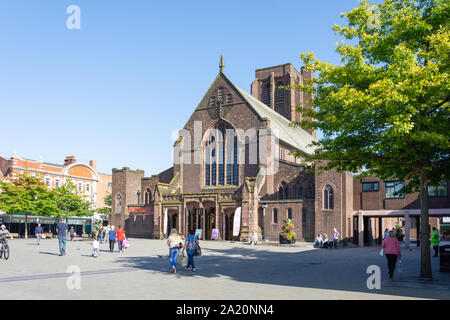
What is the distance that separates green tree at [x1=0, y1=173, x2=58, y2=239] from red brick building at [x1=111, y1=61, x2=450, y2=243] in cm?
826

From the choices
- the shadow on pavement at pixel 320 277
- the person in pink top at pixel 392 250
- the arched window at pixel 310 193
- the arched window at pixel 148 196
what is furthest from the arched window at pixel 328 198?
the arched window at pixel 148 196

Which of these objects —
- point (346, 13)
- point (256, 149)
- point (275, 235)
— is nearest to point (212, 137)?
point (256, 149)

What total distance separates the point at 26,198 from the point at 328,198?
32.3m

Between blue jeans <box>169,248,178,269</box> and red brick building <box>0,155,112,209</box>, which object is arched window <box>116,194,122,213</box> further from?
blue jeans <box>169,248,178,269</box>

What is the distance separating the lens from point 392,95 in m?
12.6

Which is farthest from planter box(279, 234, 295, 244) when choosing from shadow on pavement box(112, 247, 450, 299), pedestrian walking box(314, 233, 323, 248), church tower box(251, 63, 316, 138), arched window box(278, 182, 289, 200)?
church tower box(251, 63, 316, 138)

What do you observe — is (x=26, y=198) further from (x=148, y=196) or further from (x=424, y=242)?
(x=424, y=242)

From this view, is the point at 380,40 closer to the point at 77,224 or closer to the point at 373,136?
the point at 373,136

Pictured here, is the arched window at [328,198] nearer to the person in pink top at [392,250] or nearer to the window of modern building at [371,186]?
the window of modern building at [371,186]

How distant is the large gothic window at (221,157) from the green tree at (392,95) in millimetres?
27279

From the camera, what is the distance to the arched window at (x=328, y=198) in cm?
3622

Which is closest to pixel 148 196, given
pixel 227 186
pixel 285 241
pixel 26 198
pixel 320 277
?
pixel 227 186

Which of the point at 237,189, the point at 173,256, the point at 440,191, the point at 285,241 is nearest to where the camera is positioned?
the point at 173,256

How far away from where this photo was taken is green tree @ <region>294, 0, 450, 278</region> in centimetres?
1292
